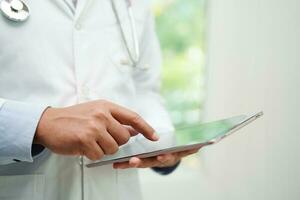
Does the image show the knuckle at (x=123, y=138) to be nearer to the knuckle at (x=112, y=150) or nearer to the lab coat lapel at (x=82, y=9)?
the knuckle at (x=112, y=150)

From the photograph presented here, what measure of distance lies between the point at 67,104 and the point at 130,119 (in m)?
0.13

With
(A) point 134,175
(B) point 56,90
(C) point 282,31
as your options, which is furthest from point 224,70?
(B) point 56,90

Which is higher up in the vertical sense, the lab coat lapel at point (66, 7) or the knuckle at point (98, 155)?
the lab coat lapel at point (66, 7)

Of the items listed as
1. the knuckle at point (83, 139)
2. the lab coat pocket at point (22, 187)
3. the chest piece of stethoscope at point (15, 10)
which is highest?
the chest piece of stethoscope at point (15, 10)

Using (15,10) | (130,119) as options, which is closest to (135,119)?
(130,119)

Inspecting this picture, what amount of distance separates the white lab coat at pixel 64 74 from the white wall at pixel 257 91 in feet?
1.31

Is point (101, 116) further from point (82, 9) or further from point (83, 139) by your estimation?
point (82, 9)

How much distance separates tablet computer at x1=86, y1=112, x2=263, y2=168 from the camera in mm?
467

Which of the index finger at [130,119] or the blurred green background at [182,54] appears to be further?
the blurred green background at [182,54]

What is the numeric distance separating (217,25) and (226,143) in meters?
0.33

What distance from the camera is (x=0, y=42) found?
1.83ft

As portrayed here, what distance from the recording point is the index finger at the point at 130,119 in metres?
0.53

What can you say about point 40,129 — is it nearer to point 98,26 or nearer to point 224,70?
point 98,26

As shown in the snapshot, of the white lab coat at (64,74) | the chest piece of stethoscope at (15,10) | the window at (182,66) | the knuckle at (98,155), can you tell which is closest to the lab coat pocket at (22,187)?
the white lab coat at (64,74)
